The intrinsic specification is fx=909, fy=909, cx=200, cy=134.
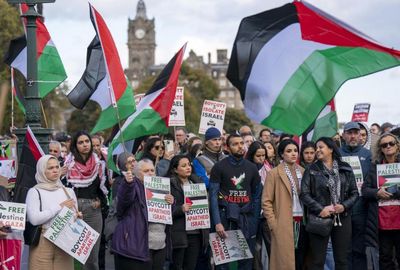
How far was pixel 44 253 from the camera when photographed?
9258 mm

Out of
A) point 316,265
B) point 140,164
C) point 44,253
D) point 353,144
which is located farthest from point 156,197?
point 353,144

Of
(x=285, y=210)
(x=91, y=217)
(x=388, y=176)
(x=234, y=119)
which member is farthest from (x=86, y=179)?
(x=234, y=119)

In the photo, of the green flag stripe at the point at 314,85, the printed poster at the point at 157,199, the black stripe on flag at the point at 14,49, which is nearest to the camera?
the printed poster at the point at 157,199

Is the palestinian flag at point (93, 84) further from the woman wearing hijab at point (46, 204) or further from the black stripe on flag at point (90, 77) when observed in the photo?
the woman wearing hijab at point (46, 204)

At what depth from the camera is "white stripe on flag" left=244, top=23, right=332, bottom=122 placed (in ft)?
32.6

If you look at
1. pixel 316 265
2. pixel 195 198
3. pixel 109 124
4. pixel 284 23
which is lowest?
pixel 316 265

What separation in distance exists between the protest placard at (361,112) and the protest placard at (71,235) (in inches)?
521

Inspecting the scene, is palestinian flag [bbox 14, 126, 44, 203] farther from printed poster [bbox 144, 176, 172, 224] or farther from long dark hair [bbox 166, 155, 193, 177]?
long dark hair [bbox 166, 155, 193, 177]

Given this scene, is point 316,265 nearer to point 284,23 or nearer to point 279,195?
point 279,195

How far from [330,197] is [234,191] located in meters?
1.21

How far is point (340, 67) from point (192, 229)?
2.55 metres

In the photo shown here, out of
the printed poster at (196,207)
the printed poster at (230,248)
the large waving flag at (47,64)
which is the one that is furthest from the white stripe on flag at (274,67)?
the large waving flag at (47,64)

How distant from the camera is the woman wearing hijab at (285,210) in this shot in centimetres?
1028

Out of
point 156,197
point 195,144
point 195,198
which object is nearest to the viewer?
point 156,197
